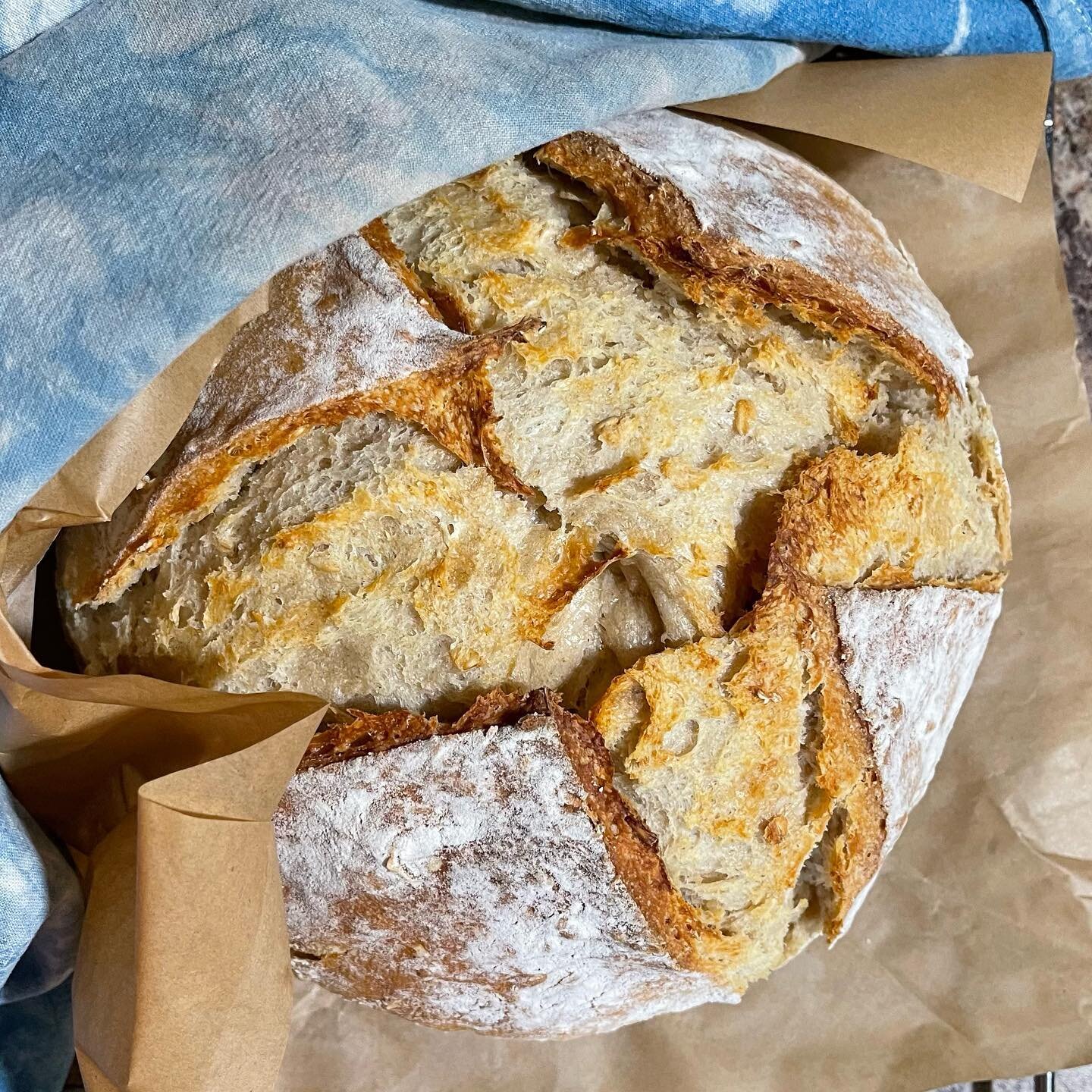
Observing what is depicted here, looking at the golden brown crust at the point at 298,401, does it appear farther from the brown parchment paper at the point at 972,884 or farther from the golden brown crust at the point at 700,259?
the brown parchment paper at the point at 972,884

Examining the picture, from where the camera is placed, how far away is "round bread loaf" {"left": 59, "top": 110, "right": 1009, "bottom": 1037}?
96 cm

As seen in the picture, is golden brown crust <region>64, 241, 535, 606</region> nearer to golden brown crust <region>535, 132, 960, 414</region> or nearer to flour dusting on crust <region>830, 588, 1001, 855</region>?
golden brown crust <region>535, 132, 960, 414</region>

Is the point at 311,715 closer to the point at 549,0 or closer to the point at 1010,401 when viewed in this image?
the point at 549,0

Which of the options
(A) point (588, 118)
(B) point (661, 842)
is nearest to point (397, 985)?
(B) point (661, 842)

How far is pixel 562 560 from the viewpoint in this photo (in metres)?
0.98

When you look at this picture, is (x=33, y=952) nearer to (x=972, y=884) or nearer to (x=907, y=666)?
(x=907, y=666)

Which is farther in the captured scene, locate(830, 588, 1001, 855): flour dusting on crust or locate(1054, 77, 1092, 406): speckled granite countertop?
locate(1054, 77, 1092, 406): speckled granite countertop

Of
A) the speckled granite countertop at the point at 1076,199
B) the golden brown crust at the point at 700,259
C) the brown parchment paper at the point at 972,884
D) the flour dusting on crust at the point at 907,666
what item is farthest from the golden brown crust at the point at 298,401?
the speckled granite countertop at the point at 1076,199

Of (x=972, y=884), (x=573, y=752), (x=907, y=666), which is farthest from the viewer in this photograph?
(x=972, y=884)

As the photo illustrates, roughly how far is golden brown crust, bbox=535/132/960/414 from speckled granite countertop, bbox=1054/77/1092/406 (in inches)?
18.6

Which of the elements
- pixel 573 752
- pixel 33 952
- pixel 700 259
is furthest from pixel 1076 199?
pixel 33 952

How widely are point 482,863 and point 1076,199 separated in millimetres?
1120

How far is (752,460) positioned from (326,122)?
1.60 feet

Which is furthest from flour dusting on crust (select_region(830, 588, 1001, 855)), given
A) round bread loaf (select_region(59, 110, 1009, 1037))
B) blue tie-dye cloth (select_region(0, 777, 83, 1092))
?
blue tie-dye cloth (select_region(0, 777, 83, 1092))
